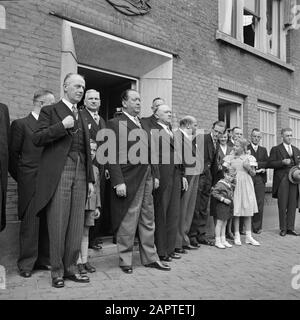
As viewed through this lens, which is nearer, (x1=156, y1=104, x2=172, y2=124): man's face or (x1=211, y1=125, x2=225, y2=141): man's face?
(x1=156, y1=104, x2=172, y2=124): man's face

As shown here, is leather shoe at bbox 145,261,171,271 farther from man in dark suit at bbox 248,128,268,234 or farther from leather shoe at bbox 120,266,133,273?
man in dark suit at bbox 248,128,268,234

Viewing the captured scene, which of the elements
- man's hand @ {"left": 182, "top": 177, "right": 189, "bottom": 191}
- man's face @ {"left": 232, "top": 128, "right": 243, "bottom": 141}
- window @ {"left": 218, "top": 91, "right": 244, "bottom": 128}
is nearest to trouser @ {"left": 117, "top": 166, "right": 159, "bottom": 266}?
man's hand @ {"left": 182, "top": 177, "right": 189, "bottom": 191}

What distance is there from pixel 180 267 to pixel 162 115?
76.0 inches

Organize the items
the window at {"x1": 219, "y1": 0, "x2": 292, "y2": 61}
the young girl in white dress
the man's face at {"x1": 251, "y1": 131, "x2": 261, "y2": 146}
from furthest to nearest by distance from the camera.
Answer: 1. the window at {"x1": 219, "y1": 0, "x2": 292, "y2": 61}
2. the man's face at {"x1": 251, "y1": 131, "x2": 261, "y2": 146}
3. the young girl in white dress

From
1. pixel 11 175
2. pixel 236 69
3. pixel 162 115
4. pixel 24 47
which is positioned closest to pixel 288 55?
pixel 236 69

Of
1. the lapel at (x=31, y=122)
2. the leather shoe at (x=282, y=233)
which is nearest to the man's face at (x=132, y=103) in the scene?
the lapel at (x=31, y=122)

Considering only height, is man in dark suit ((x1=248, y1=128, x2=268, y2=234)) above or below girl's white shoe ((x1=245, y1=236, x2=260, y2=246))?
above

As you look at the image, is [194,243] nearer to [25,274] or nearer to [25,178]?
[25,274]

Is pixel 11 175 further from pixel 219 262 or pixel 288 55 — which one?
pixel 288 55

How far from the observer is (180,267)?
5051mm

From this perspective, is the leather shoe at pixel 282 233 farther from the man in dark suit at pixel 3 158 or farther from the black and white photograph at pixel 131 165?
the man in dark suit at pixel 3 158

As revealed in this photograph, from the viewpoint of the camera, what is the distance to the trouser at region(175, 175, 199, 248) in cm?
588

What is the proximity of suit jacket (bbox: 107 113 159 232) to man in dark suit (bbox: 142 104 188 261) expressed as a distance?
437 mm

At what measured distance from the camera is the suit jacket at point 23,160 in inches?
184
